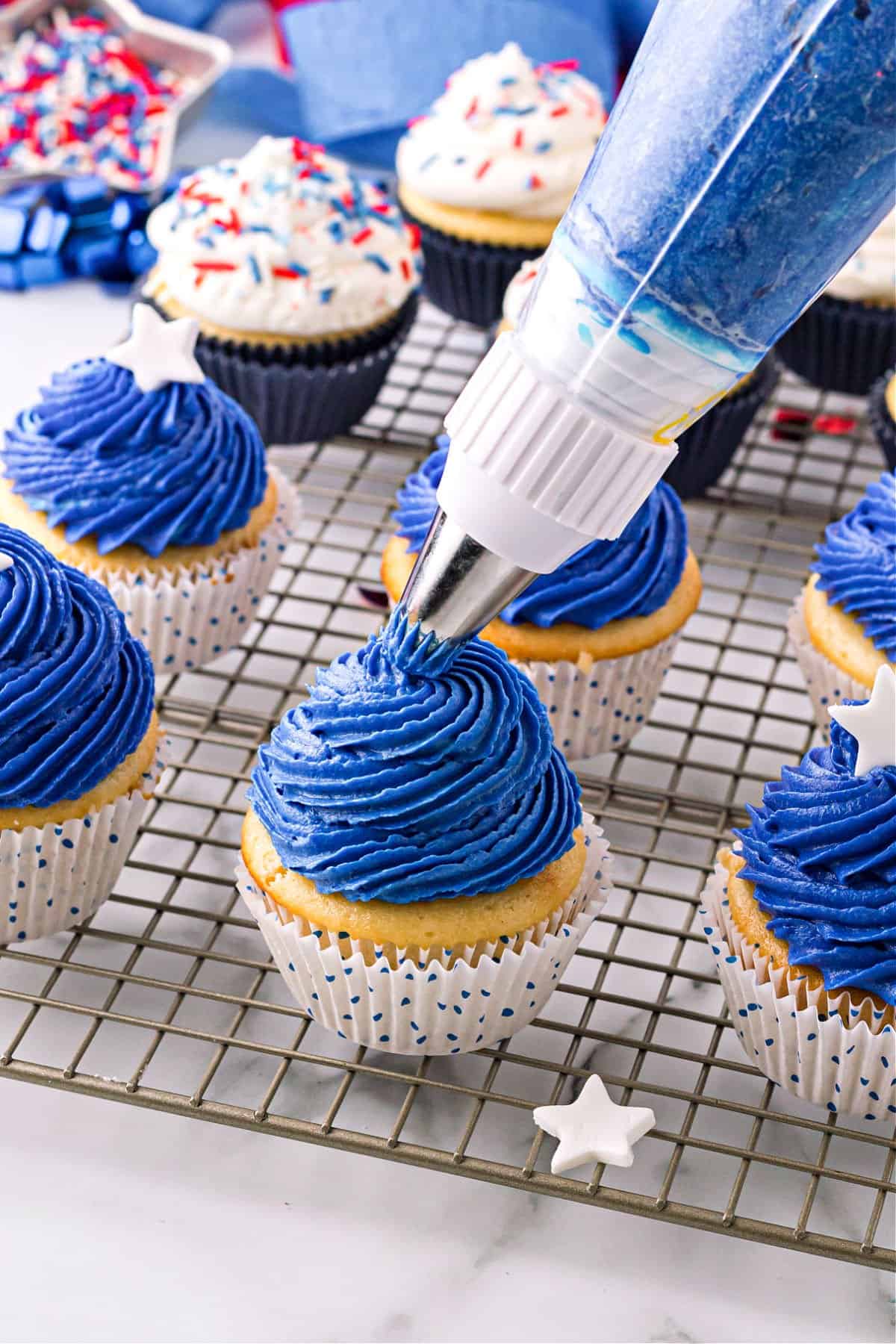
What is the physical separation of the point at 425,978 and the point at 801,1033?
1.78ft

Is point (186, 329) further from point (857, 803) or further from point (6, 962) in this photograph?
point (857, 803)

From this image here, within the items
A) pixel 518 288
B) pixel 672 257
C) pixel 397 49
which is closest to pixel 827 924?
pixel 672 257

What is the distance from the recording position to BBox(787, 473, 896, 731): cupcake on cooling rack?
3.05 metres

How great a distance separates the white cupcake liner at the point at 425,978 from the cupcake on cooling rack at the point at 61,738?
25 centimetres

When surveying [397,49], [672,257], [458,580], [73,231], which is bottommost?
[73,231]

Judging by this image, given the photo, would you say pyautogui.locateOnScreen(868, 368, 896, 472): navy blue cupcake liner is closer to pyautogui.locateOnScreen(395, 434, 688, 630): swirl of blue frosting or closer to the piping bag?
pyautogui.locateOnScreen(395, 434, 688, 630): swirl of blue frosting

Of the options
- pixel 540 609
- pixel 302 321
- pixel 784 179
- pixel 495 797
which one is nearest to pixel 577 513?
pixel 784 179

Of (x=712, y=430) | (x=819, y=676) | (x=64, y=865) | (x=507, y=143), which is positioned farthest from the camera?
(x=507, y=143)

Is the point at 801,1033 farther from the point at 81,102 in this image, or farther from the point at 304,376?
the point at 81,102

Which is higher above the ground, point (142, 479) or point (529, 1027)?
point (142, 479)

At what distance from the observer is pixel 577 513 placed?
71.5 inches

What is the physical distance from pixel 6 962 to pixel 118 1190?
0.48 meters

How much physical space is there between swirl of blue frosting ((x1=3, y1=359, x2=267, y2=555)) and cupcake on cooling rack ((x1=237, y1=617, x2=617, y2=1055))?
732 millimetres

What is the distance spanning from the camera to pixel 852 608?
3.08 m
